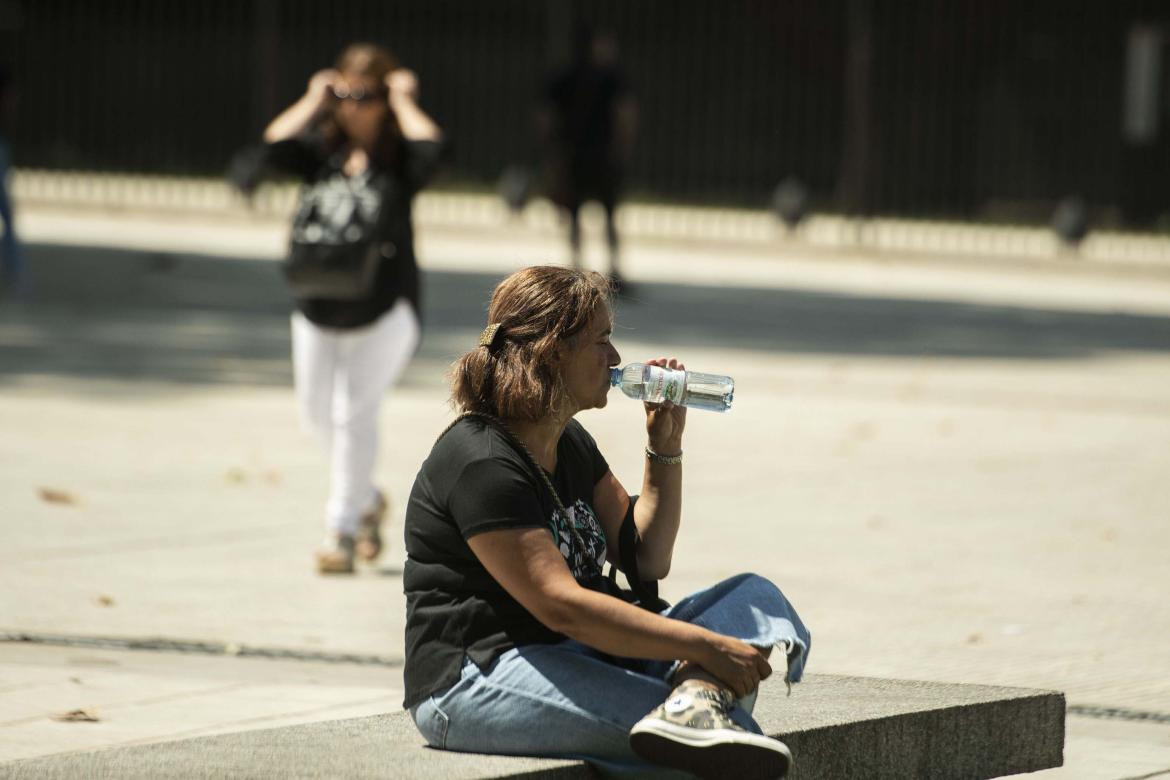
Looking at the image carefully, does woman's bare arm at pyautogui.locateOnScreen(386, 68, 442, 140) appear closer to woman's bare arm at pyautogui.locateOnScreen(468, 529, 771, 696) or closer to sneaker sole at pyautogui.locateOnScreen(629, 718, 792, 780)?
woman's bare arm at pyautogui.locateOnScreen(468, 529, 771, 696)

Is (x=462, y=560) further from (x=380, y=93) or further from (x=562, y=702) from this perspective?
(x=380, y=93)

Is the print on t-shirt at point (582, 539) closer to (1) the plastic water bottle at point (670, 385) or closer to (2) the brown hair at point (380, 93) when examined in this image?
(1) the plastic water bottle at point (670, 385)

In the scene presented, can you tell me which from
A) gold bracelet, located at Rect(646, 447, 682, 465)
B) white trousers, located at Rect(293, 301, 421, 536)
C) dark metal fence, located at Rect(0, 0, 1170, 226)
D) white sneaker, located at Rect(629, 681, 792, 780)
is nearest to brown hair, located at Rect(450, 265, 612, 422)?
gold bracelet, located at Rect(646, 447, 682, 465)

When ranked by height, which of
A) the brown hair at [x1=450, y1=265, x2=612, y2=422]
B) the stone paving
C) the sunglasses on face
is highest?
the sunglasses on face

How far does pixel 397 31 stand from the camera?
28.7 meters

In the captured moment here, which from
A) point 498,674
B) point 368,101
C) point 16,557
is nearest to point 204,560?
point 16,557

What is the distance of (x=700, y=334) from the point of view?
47.7 ft

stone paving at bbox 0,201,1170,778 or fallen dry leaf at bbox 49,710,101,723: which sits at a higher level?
fallen dry leaf at bbox 49,710,101,723

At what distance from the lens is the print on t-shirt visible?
13.0 ft

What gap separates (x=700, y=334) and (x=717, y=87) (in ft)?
47.9

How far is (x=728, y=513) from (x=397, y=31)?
2129 cm

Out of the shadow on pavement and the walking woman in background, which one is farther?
the shadow on pavement

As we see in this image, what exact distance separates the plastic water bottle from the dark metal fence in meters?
18.4

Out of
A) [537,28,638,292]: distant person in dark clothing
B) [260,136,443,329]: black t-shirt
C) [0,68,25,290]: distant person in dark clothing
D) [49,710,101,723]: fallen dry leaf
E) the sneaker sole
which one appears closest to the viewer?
the sneaker sole
